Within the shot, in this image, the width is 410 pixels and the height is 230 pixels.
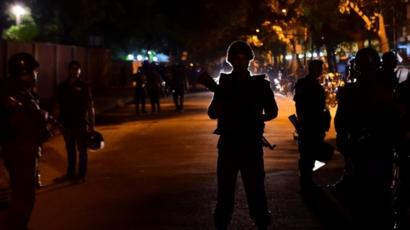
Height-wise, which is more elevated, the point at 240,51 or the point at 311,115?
the point at 240,51

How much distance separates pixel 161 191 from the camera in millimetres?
10758

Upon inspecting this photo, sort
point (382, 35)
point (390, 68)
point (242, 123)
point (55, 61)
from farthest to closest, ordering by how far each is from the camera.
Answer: point (55, 61) → point (382, 35) → point (390, 68) → point (242, 123)

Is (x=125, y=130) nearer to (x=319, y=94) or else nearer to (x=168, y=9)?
(x=319, y=94)

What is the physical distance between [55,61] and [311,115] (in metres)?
26.7

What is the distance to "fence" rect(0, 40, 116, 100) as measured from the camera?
28253 millimetres

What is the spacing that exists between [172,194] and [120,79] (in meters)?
47.0

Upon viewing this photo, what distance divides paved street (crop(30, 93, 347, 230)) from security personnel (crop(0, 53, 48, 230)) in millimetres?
1348

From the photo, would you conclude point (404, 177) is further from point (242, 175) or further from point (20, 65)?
point (20, 65)

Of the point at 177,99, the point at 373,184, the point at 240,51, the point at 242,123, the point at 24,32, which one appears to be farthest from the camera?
the point at 24,32

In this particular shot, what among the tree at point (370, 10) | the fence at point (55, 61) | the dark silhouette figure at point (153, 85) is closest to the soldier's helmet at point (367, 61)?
the tree at point (370, 10)

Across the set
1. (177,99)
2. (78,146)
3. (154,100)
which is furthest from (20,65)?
(177,99)

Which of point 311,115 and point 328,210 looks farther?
point 311,115

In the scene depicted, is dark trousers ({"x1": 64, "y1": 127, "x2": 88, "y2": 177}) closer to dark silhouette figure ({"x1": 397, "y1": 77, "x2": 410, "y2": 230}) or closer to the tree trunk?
dark silhouette figure ({"x1": 397, "y1": 77, "x2": 410, "y2": 230})

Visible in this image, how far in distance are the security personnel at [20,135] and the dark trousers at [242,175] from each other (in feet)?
5.53
